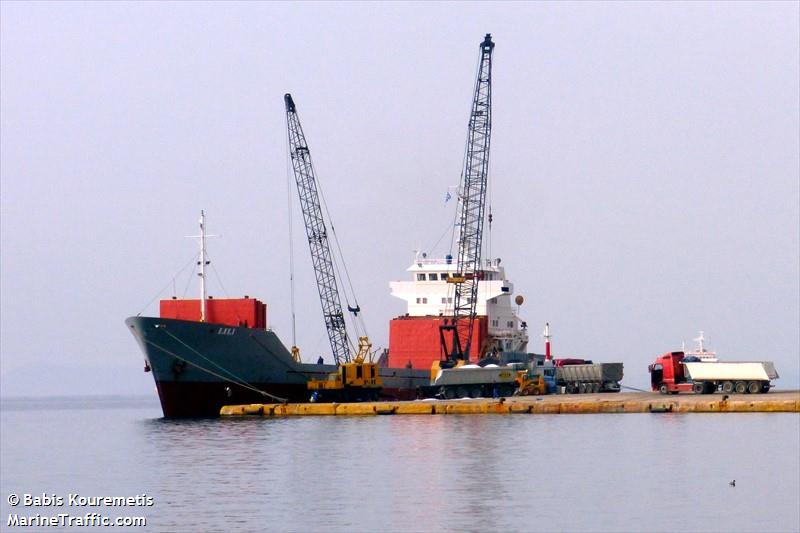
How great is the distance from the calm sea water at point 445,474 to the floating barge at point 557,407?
84 cm

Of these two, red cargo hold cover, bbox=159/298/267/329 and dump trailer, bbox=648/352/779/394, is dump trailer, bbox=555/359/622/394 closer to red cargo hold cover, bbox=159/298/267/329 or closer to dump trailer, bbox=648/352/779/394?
dump trailer, bbox=648/352/779/394

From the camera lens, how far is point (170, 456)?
52.9m

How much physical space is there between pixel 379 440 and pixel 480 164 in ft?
161

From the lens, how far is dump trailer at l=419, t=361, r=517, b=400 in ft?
271

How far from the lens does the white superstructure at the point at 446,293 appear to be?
102438 millimetres

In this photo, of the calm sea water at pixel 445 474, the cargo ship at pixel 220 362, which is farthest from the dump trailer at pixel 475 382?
the calm sea water at pixel 445 474

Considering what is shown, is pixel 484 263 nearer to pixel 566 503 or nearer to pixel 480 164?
pixel 480 164

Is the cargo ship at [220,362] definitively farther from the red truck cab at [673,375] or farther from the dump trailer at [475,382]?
the red truck cab at [673,375]

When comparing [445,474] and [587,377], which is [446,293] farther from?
[445,474]

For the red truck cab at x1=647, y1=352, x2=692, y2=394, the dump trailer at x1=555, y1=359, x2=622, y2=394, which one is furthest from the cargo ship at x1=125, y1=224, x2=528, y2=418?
the red truck cab at x1=647, y1=352, x2=692, y2=394

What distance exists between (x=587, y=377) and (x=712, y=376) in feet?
50.7

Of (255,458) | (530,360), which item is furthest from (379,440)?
(530,360)

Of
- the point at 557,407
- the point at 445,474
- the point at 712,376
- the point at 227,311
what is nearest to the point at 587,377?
the point at 712,376

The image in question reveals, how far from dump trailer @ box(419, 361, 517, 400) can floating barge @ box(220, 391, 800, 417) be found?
728 cm
